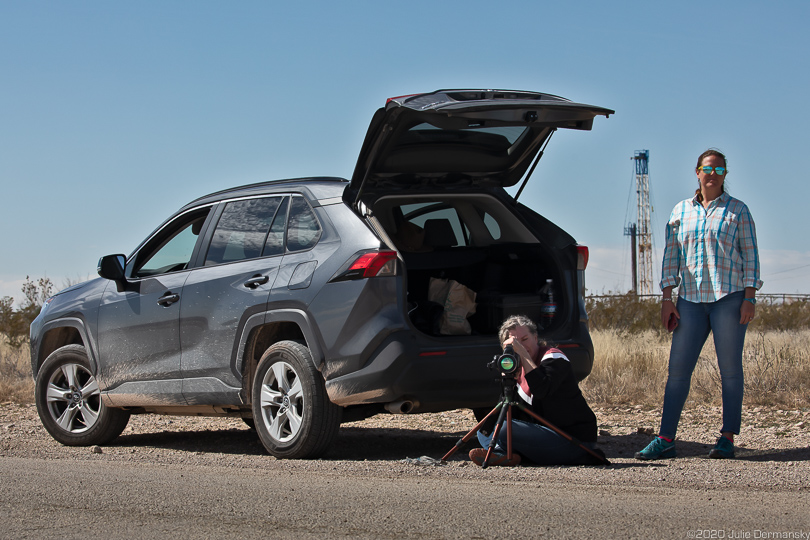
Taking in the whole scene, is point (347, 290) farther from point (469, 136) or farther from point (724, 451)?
point (724, 451)

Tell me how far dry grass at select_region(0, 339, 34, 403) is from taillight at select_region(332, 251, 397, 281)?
809cm

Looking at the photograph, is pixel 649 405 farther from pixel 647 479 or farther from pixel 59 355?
pixel 59 355

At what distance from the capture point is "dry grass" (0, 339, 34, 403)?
496 inches

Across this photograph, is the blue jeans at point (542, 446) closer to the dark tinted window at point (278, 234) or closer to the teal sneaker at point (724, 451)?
the teal sneaker at point (724, 451)

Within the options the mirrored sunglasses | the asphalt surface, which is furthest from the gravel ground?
the mirrored sunglasses

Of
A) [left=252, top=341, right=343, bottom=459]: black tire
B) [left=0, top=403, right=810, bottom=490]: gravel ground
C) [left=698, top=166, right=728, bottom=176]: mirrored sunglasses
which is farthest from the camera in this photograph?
[left=698, top=166, right=728, bottom=176]: mirrored sunglasses

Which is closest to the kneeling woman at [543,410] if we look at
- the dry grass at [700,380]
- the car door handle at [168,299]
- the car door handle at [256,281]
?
the car door handle at [256,281]

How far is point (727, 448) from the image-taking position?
6180 mm

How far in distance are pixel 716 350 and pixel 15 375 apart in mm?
11576

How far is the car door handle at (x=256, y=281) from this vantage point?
20.8 ft

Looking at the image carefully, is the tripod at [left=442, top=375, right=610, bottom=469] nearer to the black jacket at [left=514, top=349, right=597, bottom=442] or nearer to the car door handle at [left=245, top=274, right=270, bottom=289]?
the black jacket at [left=514, top=349, right=597, bottom=442]

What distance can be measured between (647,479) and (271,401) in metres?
2.53

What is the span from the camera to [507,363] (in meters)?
5.57

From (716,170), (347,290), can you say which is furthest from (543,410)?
(716,170)
